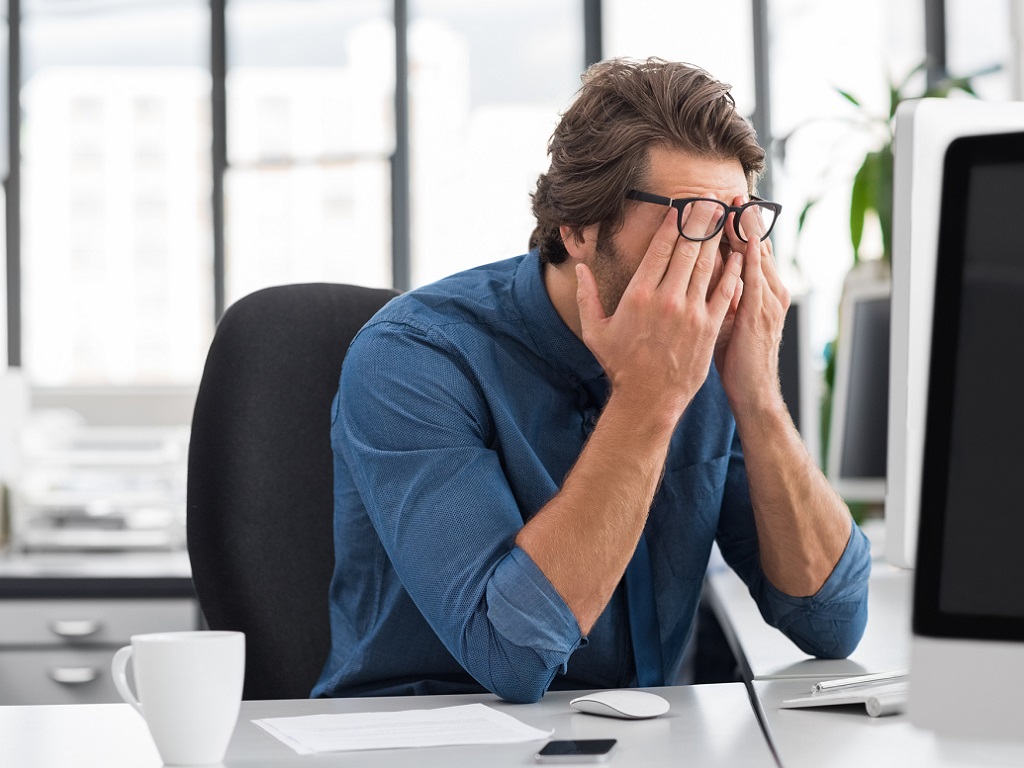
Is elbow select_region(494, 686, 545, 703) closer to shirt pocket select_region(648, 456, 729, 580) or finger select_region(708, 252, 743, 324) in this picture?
shirt pocket select_region(648, 456, 729, 580)

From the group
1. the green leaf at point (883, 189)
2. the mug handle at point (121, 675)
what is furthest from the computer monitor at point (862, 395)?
the mug handle at point (121, 675)

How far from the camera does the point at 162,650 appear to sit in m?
0.73

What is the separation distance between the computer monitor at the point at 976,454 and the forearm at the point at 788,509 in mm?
557

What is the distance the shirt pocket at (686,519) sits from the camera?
1204mm

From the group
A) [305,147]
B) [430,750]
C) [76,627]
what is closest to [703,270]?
[430,750]

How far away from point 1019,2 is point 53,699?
2114 millimetres

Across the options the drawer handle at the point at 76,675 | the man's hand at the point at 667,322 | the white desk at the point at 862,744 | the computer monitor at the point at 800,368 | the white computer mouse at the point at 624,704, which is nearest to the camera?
the white desk at the point at 862,744

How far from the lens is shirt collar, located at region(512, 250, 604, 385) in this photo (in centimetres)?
122

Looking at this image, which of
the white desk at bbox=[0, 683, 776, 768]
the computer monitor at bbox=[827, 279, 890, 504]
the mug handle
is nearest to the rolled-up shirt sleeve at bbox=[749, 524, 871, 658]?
the white desk at bbox=[0, 683, 776, 768]

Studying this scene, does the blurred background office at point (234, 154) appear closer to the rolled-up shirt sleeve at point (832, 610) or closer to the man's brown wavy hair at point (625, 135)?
the man's brown wavy hair at point (625, 135)

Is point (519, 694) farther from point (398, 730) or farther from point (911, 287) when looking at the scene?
point (911, 287)

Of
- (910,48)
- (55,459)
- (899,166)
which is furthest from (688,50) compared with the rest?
(899,166)

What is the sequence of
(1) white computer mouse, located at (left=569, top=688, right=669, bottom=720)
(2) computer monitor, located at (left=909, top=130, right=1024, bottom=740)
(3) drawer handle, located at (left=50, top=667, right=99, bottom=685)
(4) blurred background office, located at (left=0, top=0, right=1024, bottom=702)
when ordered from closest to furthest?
(2) computer monitor, located at (left=909, top=130, right=1024, bottom=740), (1) white computer mouse, located at (left=569, top=688, right=669, bottom=720), (3) drawer handle, located at (left=50, top=667, right=99, bottom=685), (4) blurred background office, located at (left=0, top=0, right=1024, bottom=702)

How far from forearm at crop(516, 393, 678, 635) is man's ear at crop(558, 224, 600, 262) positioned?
0.25m
